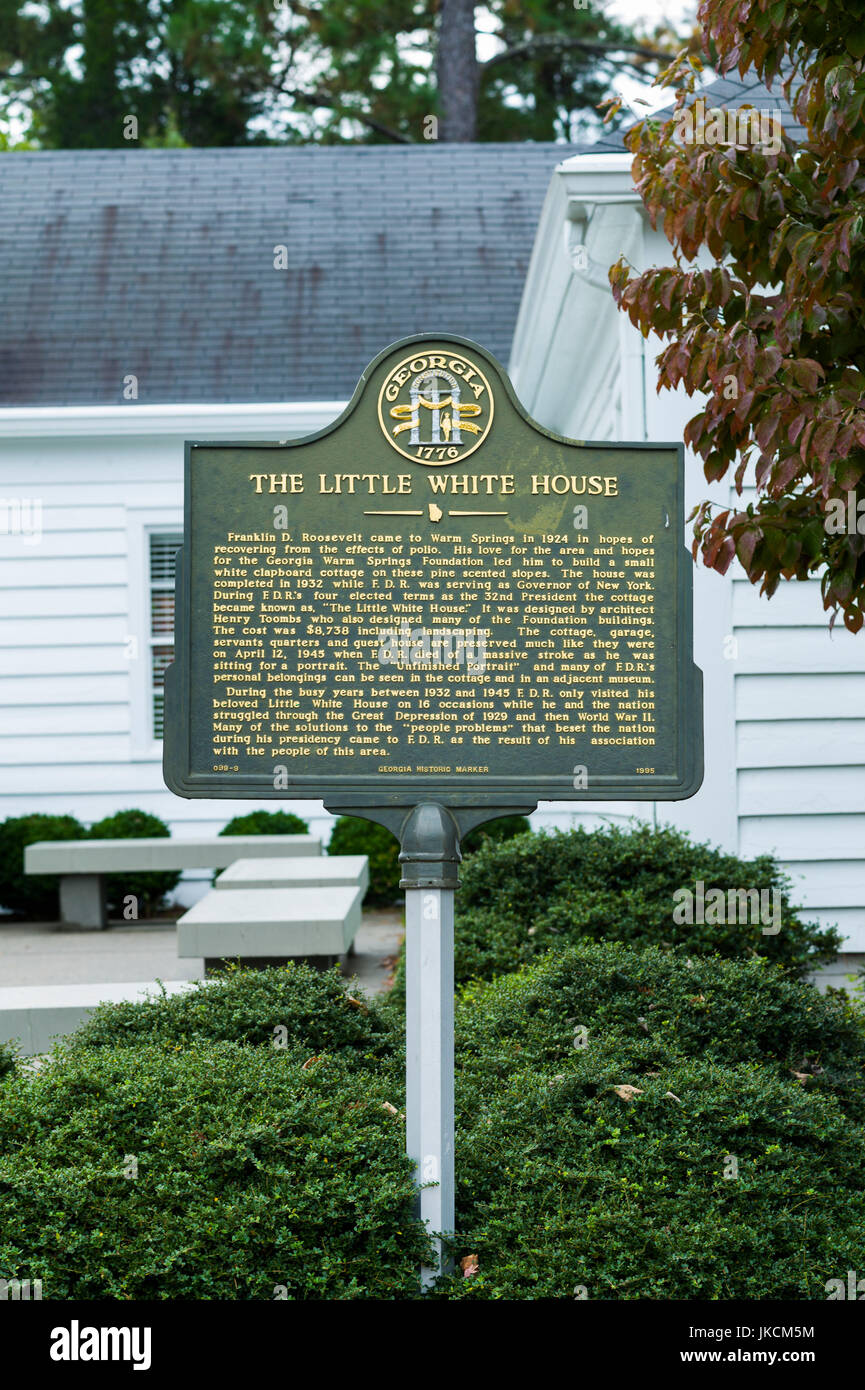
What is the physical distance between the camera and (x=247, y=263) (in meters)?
14.3

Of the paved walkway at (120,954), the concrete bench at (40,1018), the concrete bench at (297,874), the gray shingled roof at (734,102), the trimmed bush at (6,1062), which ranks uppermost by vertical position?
the gray shingled roof at (734,102)

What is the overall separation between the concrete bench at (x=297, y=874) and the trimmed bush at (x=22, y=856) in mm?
2991

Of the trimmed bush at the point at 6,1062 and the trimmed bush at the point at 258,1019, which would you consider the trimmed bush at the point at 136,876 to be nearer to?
the trimmed bush at the point at 258,1019

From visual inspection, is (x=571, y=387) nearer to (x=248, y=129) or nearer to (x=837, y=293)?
(x=837, y=293)

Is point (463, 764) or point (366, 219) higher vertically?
point (366, 219)

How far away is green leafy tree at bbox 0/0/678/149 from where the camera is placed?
23.6 meters

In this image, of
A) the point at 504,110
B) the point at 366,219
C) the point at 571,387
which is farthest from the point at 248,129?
the point at 571,387

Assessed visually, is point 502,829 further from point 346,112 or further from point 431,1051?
point 346,112

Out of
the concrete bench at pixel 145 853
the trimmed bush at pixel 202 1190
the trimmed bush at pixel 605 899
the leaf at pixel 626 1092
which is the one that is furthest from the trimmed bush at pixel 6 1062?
the concrete bench at pixel 145 853

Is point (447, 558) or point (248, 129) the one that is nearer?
point (447, 558)

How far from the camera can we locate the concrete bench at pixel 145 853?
35.3 ft
